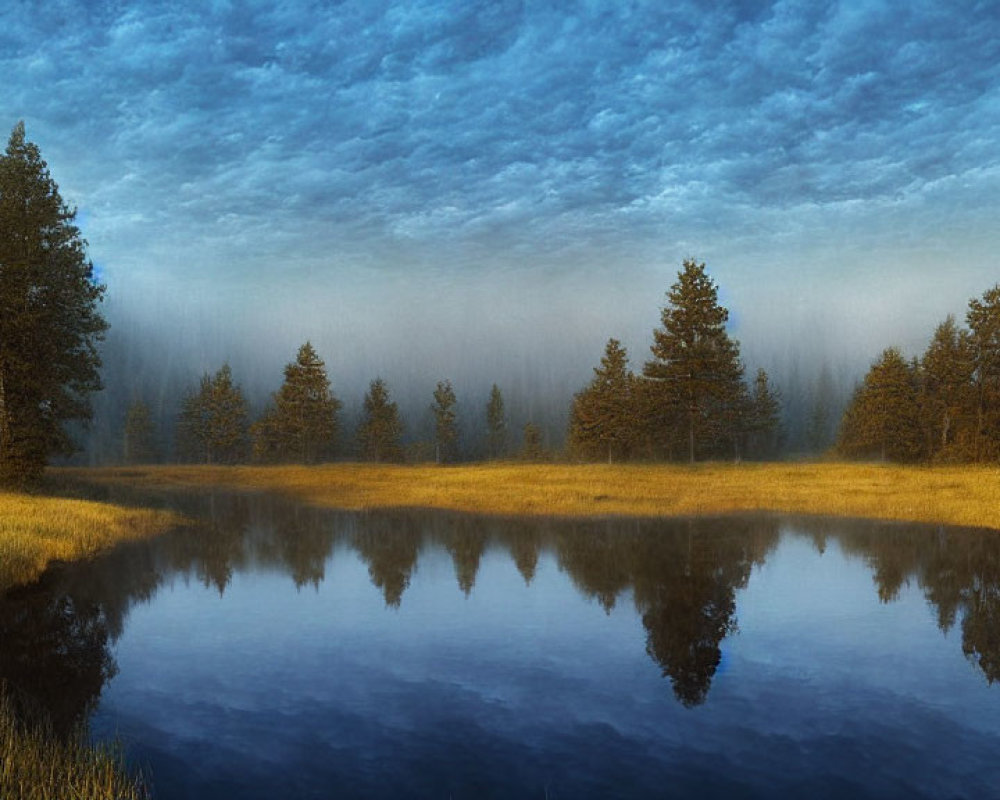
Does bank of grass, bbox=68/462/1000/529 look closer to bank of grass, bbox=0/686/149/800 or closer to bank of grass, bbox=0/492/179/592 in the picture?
bank of grass, bbox=0/492/179/592

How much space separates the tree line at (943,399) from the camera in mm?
68375

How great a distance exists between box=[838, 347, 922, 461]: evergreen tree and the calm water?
56.5 metres

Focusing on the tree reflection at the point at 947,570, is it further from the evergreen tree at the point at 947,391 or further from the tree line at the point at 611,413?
the evergreen tree at the point at 947,391

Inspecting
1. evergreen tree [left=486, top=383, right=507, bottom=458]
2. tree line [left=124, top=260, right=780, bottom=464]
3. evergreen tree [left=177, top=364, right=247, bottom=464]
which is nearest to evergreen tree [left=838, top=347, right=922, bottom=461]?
tree line [left=124, top=260, right=780, bottom=464]

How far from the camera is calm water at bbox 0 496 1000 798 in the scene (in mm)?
8992

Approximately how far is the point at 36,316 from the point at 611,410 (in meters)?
53.1

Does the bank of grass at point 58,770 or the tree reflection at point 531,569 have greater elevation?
the bank of grass at point 58,770

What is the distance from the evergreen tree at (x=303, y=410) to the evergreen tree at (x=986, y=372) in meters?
66.5

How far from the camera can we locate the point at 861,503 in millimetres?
36250

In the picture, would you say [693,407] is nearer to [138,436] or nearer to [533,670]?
[533,670]

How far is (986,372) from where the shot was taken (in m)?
69.8

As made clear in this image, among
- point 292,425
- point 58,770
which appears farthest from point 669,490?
point 292,425

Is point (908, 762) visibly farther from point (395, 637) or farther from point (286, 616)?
point (286, 616)

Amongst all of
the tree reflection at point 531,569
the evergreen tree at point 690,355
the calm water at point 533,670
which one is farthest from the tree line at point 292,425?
the calm water at point 533,670
